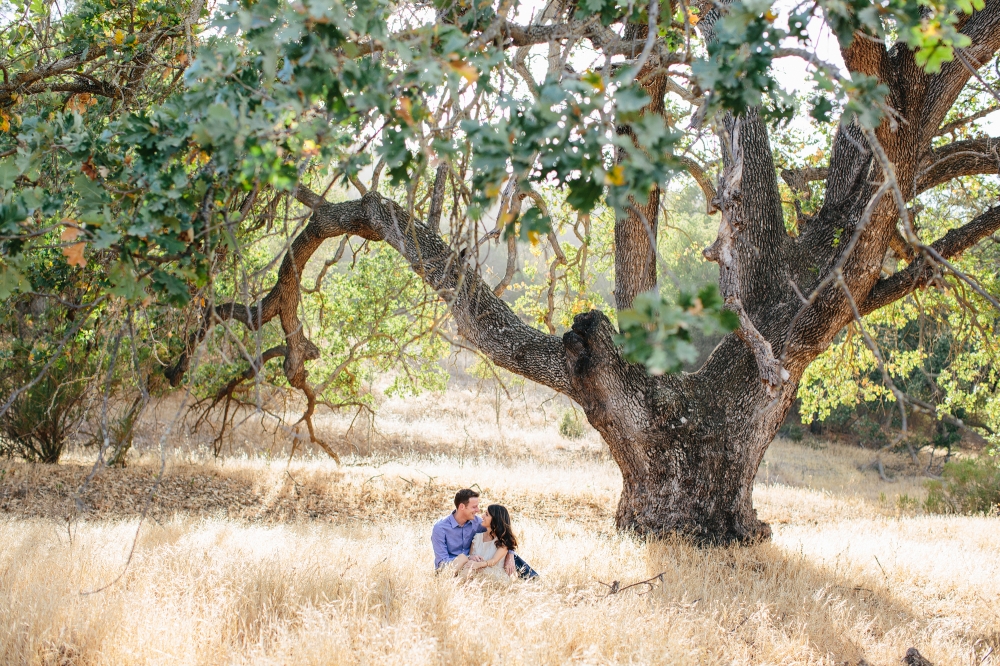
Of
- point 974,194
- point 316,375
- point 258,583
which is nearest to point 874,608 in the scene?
point 258,583

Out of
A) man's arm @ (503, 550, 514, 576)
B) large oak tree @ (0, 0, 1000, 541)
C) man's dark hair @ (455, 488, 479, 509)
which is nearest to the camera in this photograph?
large oak tree @ (0, 0, 1000, 541)

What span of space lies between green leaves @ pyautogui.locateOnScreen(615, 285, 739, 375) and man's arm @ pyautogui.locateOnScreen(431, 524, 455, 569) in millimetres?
4173

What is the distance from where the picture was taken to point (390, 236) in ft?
23.5

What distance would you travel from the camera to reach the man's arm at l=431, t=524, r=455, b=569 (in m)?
5.53

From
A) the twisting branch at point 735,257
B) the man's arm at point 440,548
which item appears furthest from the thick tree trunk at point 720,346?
the man's arm at point 440,548

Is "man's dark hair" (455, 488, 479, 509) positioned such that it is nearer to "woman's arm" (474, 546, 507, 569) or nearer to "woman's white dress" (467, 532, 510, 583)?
"woman's white dress" (467, 532, 510, 583)

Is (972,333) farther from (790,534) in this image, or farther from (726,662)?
(726,662)

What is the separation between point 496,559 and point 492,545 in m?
0.18

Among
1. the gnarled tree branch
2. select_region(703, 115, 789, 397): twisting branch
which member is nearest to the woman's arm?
select_region(703, 115, 789, 397): twisting branch

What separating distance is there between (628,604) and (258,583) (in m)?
2.39

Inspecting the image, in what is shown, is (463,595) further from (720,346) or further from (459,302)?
(720,346)

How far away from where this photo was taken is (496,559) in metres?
5.49

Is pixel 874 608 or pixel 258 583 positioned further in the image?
pixel 874 608

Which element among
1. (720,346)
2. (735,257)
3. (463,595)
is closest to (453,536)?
(463,595)
